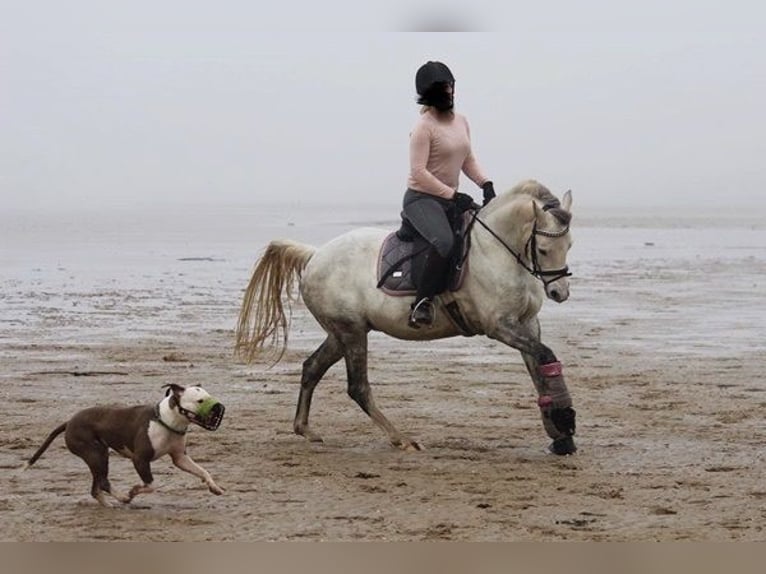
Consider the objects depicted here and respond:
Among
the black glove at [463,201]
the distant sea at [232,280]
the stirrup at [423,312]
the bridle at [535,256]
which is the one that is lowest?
the distant sea at [232,280]

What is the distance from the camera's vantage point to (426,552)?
5.50m

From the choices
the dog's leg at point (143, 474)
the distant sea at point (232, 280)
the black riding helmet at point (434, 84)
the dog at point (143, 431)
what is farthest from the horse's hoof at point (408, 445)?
the distant sea at point (232, 280)

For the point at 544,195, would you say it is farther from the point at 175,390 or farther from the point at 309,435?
the point at 175,390

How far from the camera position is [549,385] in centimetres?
1016

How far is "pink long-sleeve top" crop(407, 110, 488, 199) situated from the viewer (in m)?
10.2

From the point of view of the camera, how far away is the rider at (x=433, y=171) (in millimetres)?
10172

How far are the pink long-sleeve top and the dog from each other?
273cm

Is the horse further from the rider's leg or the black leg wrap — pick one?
the rider's leg

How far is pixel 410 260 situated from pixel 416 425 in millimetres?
1568

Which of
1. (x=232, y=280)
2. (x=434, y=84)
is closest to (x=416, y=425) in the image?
(x=434, y=84)

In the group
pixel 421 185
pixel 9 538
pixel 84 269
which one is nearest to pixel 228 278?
pixel 84 269

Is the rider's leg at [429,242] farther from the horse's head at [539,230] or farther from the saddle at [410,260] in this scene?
the horse's head at [539,230]

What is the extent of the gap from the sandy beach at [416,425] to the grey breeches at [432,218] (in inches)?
55.0

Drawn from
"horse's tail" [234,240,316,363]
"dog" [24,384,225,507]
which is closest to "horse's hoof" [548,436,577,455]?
"horse's tail" [234,240,316,363]
